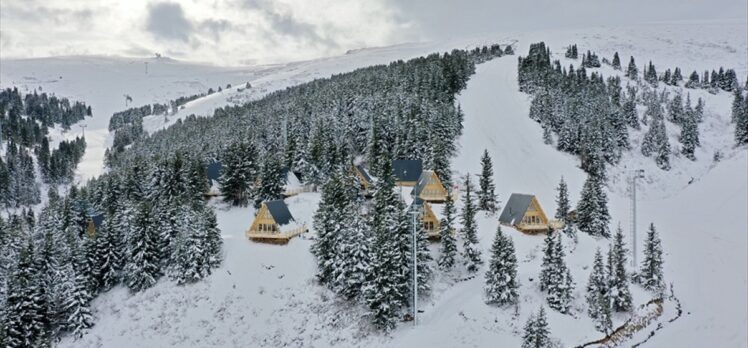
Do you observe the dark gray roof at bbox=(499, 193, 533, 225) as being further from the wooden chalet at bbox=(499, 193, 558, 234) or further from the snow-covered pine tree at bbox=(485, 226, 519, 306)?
the snow-covered pine tree at bbox=(485, 226, 519, 306)

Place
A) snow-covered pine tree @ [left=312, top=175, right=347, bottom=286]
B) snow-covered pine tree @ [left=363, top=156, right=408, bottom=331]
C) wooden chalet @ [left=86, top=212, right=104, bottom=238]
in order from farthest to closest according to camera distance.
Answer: wooden chalet @ [left=86, top=212, right=104, bottom=238]
snow-covered pine tree @ [left=312, top=175, right=347, bottom=286]
snow-covered pine tree @ [left=363, top=156, right=408, bottom=331]

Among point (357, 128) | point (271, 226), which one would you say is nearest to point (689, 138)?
point (357, 128)

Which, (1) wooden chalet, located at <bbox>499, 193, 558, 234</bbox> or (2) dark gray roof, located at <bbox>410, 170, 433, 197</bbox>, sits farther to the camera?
(2) dark gray roof, located at <bbox>410, 170, 433, 197</bbox>

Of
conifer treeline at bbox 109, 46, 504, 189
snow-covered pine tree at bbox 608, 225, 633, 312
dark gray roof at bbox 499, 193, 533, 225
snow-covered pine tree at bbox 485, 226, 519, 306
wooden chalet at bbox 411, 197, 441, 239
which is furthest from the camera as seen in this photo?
conifer treeline at bbox 109, 46, 504, 189

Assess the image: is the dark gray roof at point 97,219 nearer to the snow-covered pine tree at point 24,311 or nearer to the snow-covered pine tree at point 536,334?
the snow-covered pine tree at point 24,311

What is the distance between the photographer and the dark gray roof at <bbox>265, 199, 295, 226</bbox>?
2238 inches

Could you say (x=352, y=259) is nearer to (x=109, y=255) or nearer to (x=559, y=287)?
(x=559, y=287)

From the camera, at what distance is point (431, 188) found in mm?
68938

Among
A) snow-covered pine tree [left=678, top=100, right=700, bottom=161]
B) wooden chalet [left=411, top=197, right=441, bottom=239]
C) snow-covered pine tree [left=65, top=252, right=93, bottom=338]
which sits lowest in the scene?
snow-covered pine tree [left=65, top=252, right=93, bottom=338]

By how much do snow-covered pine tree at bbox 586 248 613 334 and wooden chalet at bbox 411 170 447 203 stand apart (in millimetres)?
25146

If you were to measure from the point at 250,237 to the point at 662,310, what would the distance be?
4095 cm

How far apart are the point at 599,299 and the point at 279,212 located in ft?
106

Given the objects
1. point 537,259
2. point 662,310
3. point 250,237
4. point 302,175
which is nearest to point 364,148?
point 302,175

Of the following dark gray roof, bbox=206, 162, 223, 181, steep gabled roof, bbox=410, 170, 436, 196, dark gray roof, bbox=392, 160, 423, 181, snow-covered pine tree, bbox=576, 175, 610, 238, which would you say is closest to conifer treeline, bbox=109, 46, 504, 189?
dark gray roof, bbox=392, 160, 423, 181
